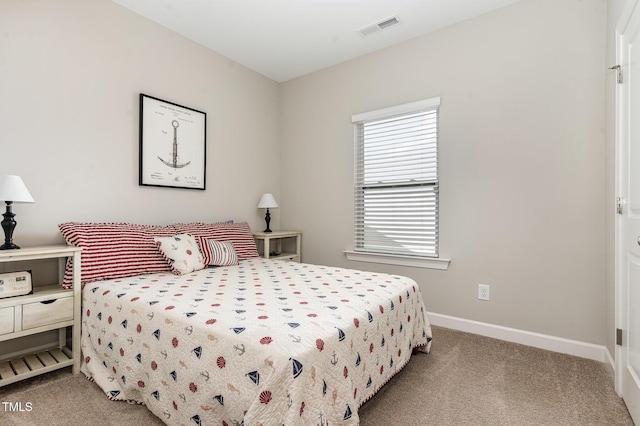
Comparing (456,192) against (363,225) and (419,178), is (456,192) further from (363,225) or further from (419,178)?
(363,225)

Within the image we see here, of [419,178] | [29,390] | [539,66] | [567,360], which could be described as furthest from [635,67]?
[29,390]

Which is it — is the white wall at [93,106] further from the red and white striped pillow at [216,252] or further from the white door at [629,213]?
the white door at [629,213]

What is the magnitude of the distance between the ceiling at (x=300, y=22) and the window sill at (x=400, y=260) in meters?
2.08

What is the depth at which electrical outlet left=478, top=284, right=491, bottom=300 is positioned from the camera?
2699 millimetres

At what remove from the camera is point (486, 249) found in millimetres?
2703

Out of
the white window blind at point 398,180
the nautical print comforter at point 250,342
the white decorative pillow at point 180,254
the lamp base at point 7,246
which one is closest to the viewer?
the nautical print comforter at point 250,342

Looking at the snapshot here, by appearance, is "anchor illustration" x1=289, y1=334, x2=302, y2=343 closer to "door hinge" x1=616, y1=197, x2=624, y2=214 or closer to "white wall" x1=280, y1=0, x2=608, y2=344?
"door hinge" x1=616, y1=197, x2=624, y2=214

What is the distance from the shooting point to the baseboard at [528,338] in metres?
2.26

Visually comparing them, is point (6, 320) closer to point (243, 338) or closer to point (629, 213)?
point (243, 338)

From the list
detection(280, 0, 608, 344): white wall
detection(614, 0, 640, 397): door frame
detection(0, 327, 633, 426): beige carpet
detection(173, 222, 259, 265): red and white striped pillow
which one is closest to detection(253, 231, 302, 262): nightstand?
detection(173, 222, 259, 265): red and white striped pillow

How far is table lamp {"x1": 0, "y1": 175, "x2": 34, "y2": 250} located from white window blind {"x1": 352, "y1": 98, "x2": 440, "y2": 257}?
8.65ft

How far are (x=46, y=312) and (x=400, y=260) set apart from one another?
270cm

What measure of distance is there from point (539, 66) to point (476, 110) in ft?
1.66

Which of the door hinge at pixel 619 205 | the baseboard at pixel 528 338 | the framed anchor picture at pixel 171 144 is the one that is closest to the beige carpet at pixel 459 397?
the baseboard at pixel 528 338
